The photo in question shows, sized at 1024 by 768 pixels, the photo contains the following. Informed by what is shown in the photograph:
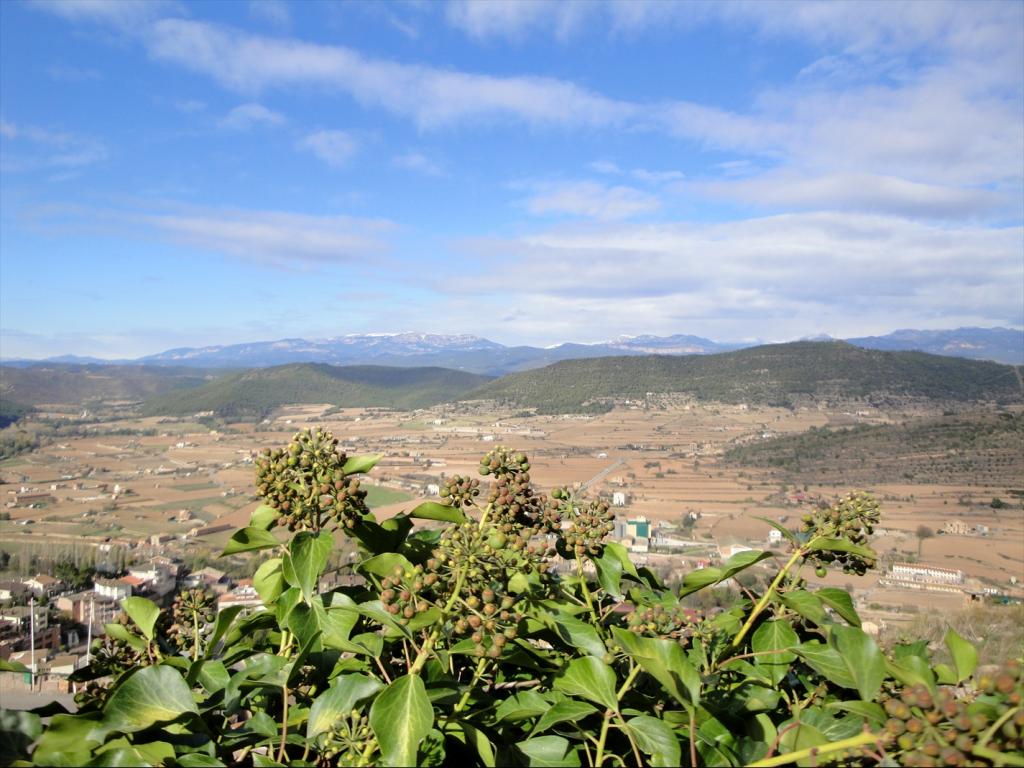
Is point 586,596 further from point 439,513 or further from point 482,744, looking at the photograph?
point 482,744

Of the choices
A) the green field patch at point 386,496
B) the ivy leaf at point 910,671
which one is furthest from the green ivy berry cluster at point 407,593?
the green field patch at point 386,496

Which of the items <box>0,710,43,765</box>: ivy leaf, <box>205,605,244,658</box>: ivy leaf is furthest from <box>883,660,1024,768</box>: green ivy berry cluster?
<box>205,605,244,658</box>: ivy leaf

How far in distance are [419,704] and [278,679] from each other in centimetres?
43

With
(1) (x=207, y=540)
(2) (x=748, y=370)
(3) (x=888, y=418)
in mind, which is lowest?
(1) (x=207, y=540)

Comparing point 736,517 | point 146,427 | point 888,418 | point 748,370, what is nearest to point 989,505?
point 736,517

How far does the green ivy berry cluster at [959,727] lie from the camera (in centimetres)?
81

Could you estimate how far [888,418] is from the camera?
6312cm

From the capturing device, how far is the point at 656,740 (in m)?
1.08

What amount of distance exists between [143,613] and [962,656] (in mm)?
1901

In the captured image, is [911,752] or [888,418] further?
[888,418]

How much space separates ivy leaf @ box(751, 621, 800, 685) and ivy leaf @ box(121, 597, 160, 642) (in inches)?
58.0

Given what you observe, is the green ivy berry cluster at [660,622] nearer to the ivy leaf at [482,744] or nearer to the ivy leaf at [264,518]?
the ivy leaf at [482,744]

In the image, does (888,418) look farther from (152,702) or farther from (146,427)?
(146,427)

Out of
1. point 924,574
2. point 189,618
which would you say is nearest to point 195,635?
point 189,618
